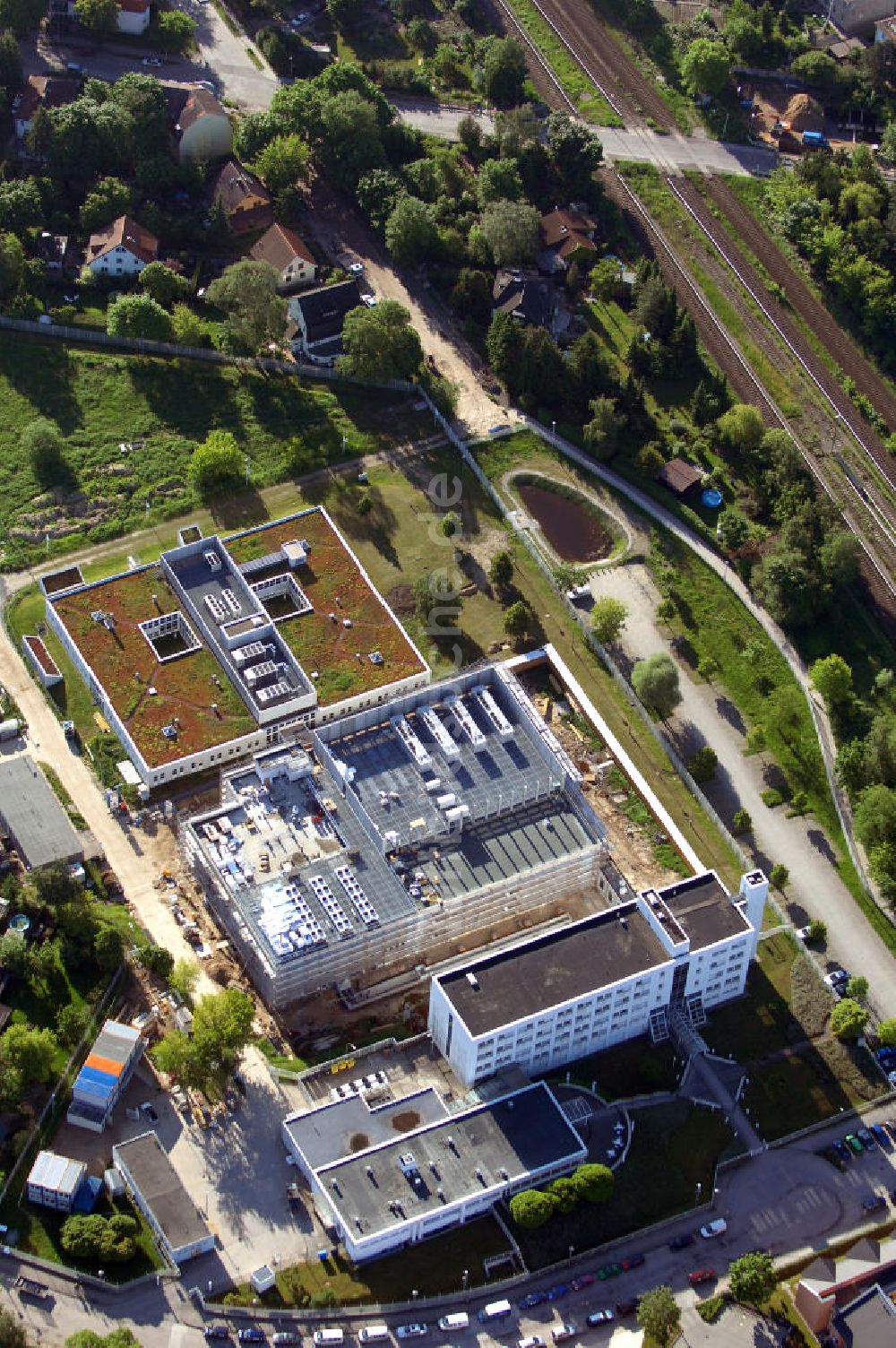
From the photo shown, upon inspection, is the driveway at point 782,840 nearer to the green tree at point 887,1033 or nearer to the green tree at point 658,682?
the green tree at point 658,682

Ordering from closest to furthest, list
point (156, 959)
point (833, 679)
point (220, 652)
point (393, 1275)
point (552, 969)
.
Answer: point (393, 1275) → point (552, 969) → point (156, 959) → point (220, 652) → point (833, 679)

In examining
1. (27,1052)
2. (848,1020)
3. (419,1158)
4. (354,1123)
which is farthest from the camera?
(848,1020)

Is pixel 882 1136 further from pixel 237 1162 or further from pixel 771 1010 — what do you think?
pixel 237 1162

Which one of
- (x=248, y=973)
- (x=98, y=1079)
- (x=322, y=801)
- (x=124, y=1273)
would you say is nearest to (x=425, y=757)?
(x=322, y=801)

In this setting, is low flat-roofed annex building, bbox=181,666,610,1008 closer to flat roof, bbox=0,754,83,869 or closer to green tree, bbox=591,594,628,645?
flat roof, bbox=0,754,83,869

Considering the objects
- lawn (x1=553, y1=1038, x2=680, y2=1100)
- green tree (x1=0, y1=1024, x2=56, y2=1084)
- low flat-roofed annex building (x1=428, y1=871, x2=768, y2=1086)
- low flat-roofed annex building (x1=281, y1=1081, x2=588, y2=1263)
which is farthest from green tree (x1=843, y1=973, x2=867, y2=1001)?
green tree (x1=0, y1=1024, x2=56, y2=1084)

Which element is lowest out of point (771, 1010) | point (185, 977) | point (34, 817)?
point (771, 1010)

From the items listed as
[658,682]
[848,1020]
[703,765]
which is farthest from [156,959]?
[848,1020]

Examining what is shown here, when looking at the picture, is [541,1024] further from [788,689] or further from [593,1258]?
[788,689]
